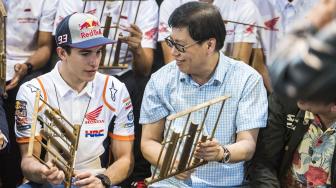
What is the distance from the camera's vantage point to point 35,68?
3.87m

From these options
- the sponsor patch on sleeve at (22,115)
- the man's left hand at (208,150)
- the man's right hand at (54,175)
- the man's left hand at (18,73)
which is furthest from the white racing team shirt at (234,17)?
the man's right hand at (54,175)

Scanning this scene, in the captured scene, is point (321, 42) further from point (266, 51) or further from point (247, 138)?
point (266, 51)

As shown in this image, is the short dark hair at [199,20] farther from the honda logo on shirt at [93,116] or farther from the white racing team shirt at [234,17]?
the white racing team shirt at [234,17]

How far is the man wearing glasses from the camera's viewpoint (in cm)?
294

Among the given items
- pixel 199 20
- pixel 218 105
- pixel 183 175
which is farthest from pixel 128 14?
pixel 183 175

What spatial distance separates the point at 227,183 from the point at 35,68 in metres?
1.50

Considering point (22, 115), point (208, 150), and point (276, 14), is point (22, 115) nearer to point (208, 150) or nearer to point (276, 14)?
point (208, 150)

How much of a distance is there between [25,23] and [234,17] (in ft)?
4.15

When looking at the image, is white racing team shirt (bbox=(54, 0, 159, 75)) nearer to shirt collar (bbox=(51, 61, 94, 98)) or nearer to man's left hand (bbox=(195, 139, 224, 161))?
shirt collar (bbox=(51, 61, 94, 98))

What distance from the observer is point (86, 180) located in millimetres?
2707

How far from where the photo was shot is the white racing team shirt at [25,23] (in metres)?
3.95

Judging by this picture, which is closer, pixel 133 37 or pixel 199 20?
pixel 199 20

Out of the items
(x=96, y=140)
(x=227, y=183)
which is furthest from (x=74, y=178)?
(x=227, y=183)

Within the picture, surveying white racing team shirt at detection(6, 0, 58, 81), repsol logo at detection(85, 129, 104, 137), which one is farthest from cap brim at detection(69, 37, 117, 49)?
white racing team shirt at detection(6, 0, 58, 81)
